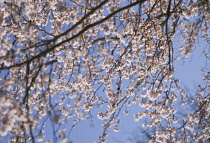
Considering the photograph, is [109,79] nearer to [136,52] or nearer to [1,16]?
[136,52]

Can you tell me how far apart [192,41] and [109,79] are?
1.75m

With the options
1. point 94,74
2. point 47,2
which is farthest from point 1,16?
point 94,74

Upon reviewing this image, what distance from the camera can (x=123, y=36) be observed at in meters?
5.02

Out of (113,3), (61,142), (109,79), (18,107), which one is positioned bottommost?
(61,142)

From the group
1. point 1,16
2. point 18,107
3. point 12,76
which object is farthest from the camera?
point 12,76

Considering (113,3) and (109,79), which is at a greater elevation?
(113,3)

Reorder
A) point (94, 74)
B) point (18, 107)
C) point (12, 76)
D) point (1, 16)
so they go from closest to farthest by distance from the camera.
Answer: point (18, 107) → point (1, 16) → point (12, 76) → point (94, 74)

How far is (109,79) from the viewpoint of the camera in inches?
203

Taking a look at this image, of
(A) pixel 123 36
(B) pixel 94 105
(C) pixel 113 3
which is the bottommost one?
(B) pixel 94 105

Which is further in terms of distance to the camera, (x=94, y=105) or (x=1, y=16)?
(x=94, y=105)

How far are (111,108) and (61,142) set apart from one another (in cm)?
250

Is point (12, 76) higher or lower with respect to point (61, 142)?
higher

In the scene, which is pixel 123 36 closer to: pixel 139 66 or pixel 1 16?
pixel 139 66

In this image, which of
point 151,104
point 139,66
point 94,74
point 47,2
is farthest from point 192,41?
point 47,2
